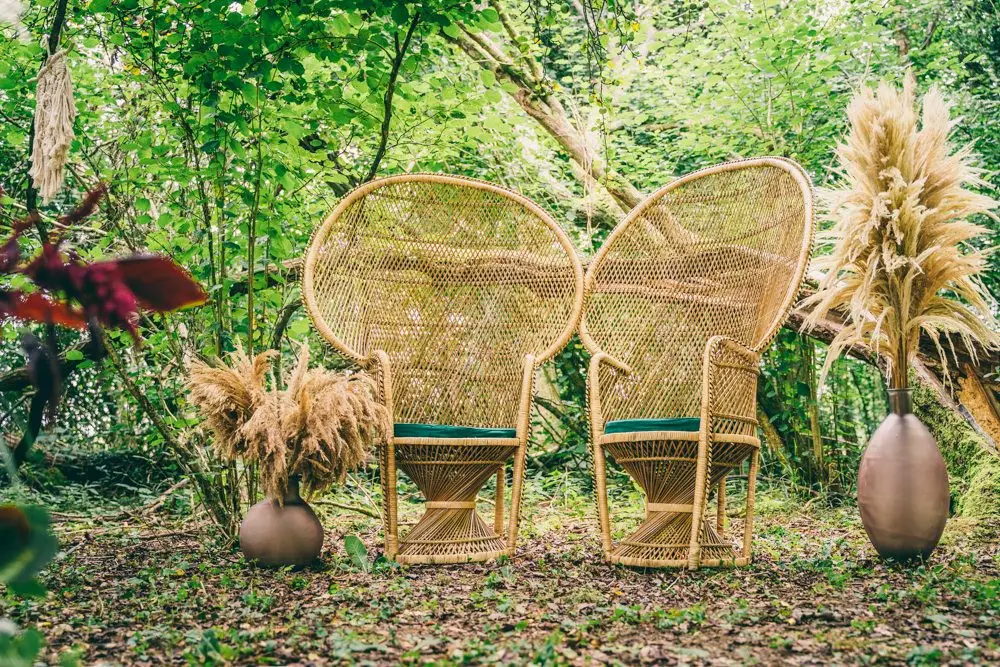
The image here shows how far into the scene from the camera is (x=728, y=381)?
2736 mm

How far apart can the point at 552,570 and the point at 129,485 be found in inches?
120

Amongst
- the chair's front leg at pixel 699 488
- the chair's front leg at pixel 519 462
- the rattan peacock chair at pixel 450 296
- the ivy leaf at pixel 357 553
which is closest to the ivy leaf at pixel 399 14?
the rattan peacock chair at pixel 450 296

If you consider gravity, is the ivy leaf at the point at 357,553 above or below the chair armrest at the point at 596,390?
below

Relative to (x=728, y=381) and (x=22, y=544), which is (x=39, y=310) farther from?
(x=728, y=381)

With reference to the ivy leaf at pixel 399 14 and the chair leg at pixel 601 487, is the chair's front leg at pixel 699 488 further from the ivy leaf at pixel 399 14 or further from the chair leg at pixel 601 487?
the ivy leaf at pixel 399 14

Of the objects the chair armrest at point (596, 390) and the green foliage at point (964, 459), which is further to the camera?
the green foliage at point (964, 459)

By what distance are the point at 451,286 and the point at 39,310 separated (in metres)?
2.35

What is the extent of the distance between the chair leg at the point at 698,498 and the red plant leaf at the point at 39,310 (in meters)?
2.00

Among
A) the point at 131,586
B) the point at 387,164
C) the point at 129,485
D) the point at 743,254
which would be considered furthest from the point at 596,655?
the point at 129,485

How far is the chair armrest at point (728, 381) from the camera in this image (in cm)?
263

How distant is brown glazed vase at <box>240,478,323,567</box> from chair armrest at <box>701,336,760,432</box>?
1.34m

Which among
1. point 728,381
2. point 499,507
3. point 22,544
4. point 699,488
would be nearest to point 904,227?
point 728,381

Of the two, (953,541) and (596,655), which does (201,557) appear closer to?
(596,655)

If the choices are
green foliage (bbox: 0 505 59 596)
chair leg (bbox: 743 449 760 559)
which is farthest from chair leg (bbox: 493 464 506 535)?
green foliage (bbox: 0 505 59 596)
